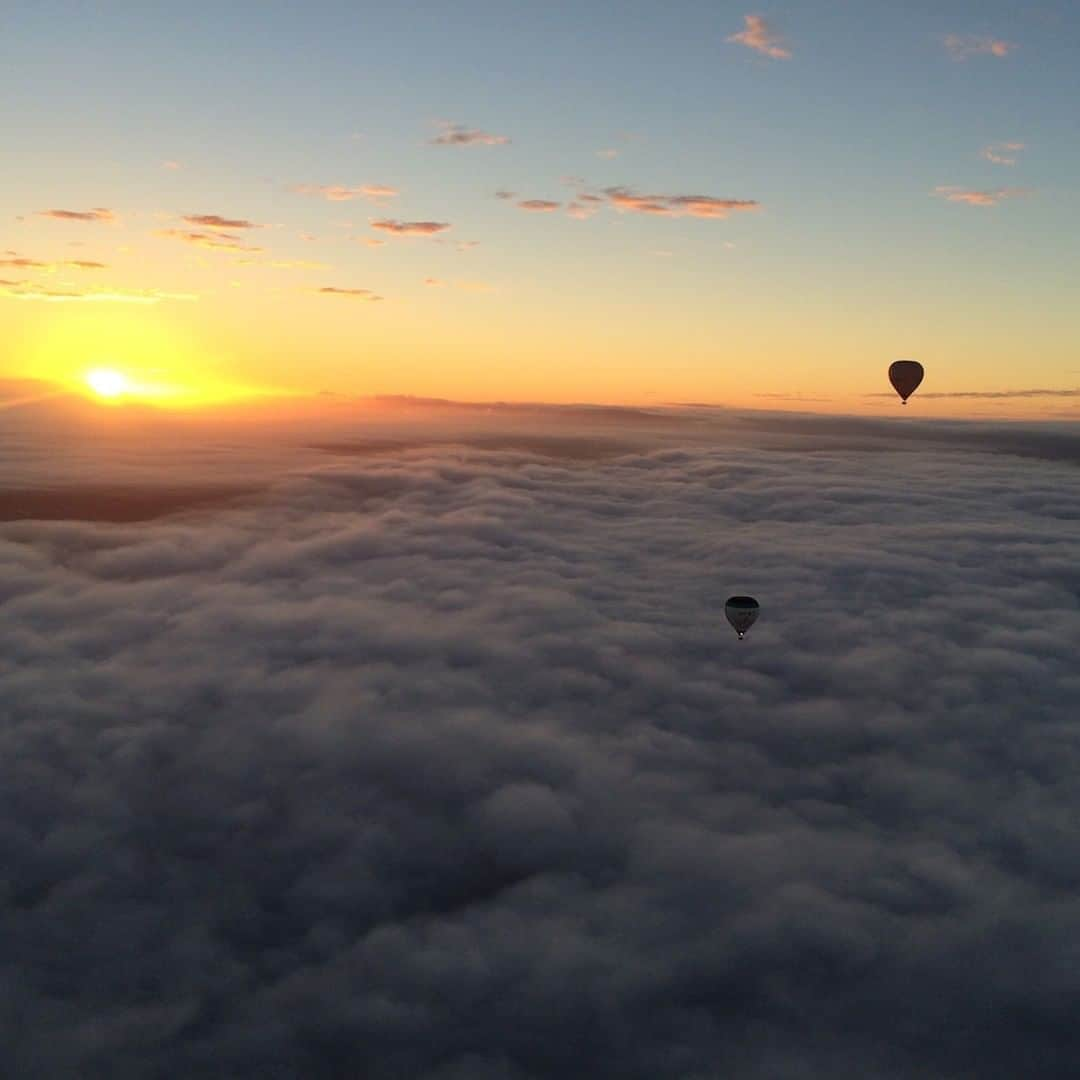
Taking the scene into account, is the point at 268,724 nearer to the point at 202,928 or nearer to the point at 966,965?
the point at 202,928

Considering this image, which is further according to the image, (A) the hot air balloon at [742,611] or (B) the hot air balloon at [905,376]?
(B) the hot air balloon at [905,376]

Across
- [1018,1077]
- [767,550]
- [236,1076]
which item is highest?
[767,550]

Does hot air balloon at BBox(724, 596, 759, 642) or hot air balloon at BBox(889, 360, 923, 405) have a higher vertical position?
hot air balloon at BBox(889, 360, 923, 405)

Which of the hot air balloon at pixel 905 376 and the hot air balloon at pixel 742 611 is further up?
the hot air balloon at pixel 905 376

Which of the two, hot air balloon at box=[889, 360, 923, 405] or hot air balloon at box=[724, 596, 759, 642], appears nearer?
hot air balloon at box=[724, 596, 759, 642]

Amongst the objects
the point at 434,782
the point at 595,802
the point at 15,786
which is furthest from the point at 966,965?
the point at 15,786

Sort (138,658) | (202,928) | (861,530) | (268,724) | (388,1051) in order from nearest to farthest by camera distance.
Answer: (388,1051), (202,928), (268,724), (138,658), (861,530)

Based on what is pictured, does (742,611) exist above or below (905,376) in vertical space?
below

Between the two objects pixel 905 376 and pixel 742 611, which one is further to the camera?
pixel 905 376
